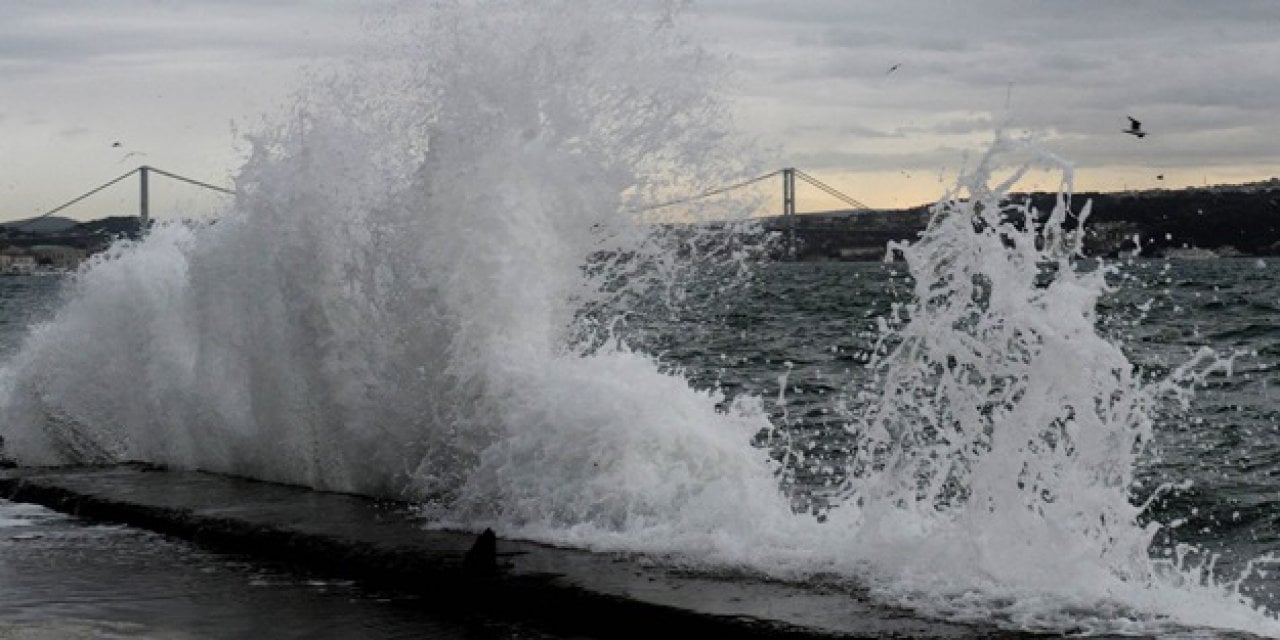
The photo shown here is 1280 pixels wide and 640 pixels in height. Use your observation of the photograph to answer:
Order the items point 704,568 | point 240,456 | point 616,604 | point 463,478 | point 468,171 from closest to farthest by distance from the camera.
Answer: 1. point 616,604
2. point 704,568
3. point 463,478
4. point 468,171
5. point 240,456

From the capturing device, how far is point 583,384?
24.7 feet

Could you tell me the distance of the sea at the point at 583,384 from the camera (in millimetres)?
6086

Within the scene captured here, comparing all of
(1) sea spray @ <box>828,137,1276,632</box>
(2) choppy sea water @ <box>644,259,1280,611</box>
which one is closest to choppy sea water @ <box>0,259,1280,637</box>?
(2) choppy sea water @ <box>644,259,1280,611</box>

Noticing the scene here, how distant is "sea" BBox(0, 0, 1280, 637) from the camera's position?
609 cm

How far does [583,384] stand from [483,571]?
154cm

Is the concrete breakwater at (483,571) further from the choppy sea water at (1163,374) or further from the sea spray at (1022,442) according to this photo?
the choppy sea water at (1163,374)

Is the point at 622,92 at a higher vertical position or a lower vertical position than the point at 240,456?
higher

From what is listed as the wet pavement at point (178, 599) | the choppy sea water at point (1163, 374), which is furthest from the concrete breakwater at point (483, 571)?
the choppy sea water at point (1163, 374)

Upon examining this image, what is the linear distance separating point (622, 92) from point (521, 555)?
313 centimetres

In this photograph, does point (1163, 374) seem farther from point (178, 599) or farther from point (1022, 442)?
point (178, 599)

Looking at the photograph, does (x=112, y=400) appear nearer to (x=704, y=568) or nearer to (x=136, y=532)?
(x=136, y=532)

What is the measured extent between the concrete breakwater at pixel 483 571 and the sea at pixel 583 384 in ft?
0.66

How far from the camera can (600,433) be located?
7.28 m

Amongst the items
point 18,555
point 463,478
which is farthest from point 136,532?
Answer: point 463,478
